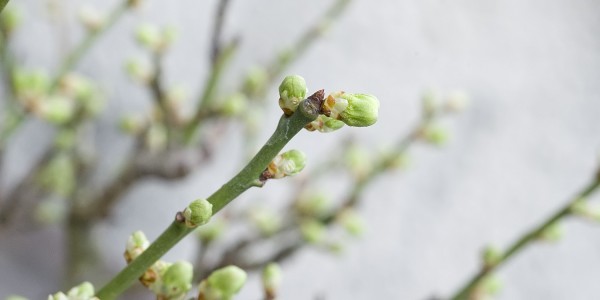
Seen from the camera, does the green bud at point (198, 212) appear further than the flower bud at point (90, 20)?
No

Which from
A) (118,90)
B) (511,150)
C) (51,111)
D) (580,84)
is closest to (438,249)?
(511,150)

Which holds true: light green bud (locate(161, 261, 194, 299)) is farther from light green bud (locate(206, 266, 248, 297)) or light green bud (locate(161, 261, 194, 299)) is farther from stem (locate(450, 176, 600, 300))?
stem (locate(450, 176, 600, 300))

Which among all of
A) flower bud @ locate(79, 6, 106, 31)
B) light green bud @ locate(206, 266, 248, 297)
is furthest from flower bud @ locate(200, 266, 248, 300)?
flower bud @ locate(79, 6, 106, 31)

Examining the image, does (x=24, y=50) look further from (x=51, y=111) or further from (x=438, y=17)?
(x=438, y=17)

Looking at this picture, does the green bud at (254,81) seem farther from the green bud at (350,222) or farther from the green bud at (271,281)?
the green bud at (271,281)

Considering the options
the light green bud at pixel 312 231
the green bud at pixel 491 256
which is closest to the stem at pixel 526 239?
the green bud at pixel 491 256

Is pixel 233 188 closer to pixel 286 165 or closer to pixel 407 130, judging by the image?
pixel 286 165
